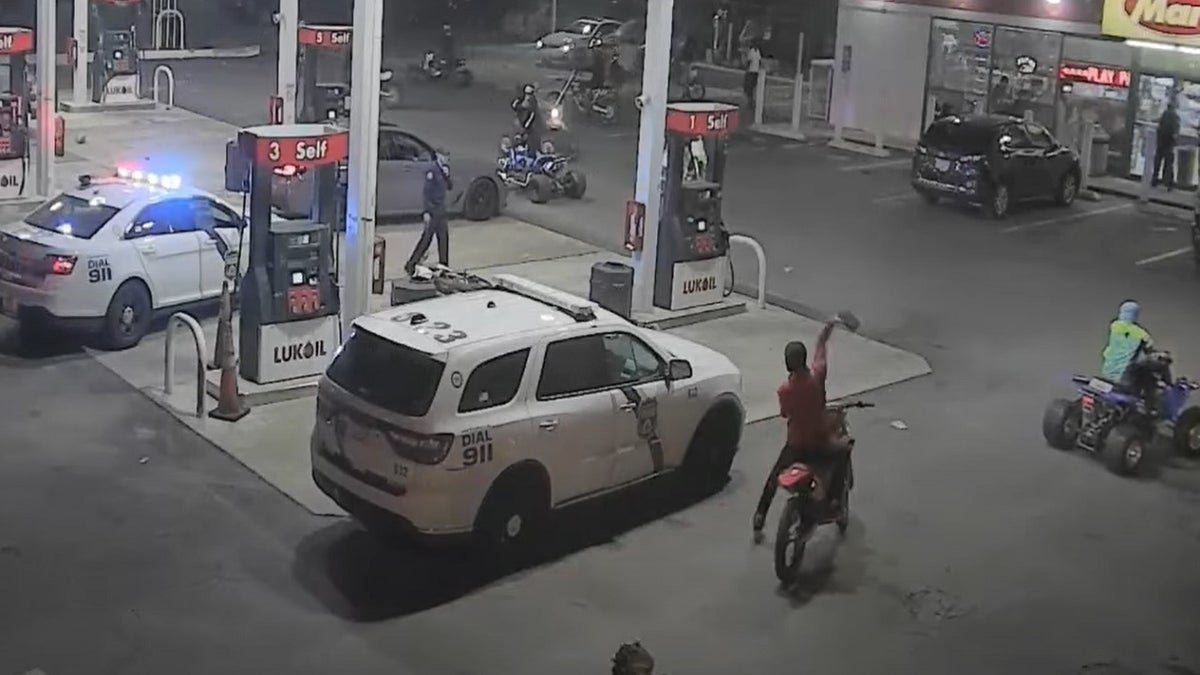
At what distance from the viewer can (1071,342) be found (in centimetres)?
1853

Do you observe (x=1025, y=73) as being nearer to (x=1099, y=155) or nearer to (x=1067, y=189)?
(x=1099, y=155)

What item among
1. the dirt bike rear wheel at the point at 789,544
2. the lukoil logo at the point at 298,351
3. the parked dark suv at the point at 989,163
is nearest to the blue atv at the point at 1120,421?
the dirt bike rear wheel at the point at 789,544

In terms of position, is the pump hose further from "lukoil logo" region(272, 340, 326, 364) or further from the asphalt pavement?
"lukoil logo" region(272, 340, 326, 364)

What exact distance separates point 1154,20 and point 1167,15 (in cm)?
26

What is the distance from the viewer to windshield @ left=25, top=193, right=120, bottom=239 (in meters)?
15.9

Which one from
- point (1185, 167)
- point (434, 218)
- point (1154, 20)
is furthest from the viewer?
point (1185, 167)

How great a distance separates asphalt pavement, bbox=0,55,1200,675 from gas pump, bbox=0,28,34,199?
24.9ft

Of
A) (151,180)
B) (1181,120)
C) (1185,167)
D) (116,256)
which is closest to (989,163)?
(1181,120)

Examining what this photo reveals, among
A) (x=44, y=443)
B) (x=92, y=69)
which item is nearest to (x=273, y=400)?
(x=44, y=443)

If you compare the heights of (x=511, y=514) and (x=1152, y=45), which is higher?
(x=1152, y=45)

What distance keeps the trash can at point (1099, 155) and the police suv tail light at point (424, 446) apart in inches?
838

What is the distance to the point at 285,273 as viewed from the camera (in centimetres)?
1454

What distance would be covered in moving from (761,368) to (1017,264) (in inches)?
299

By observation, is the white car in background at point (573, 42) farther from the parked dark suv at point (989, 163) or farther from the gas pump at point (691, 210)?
the gas pump at point (691, 210)
